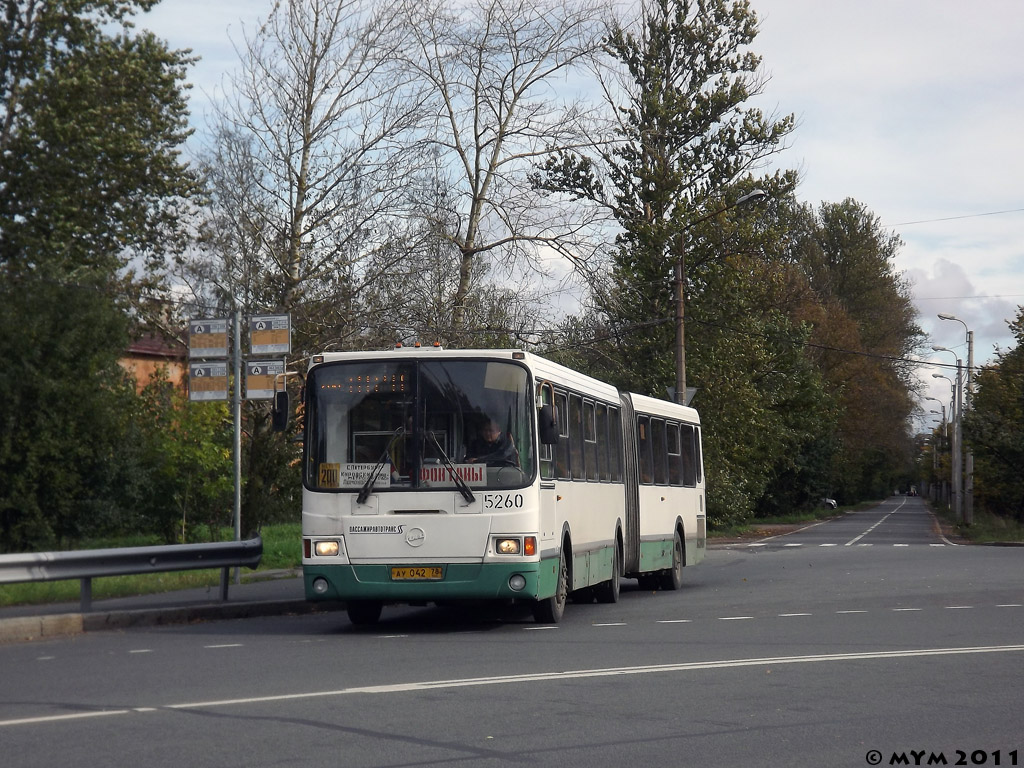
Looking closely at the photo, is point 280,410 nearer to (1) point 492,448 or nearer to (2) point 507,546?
(1) point 492,448

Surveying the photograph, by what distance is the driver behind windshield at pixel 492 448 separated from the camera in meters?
14.0

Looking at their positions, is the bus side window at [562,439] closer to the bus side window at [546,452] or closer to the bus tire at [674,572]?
the bus side window at [546,452]

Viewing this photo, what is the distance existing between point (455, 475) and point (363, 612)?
7.17ft

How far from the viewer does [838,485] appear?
95.4 metres

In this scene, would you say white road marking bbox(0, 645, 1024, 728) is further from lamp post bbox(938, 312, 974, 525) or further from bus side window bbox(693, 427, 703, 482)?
lamp post bbox(938, 312, 974, 525)

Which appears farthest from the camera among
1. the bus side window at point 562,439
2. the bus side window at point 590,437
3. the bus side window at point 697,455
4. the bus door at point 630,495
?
the bus side window at point 697,455

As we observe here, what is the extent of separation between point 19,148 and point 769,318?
33.6 m

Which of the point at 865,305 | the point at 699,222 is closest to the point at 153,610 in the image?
the point at 699,222

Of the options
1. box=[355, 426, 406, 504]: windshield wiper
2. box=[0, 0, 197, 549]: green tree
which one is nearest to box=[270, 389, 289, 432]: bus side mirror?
box=[355, 426, 406, 504]: windshield wiper

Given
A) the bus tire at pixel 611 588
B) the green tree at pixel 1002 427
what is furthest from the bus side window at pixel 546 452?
the green tree at pixel 1002 427

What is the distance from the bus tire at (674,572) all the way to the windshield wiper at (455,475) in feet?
26.7

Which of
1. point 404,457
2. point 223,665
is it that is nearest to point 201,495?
point 404,457

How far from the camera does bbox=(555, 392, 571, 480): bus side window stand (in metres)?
15.2

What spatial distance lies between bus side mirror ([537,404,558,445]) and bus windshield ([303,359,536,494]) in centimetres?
12
